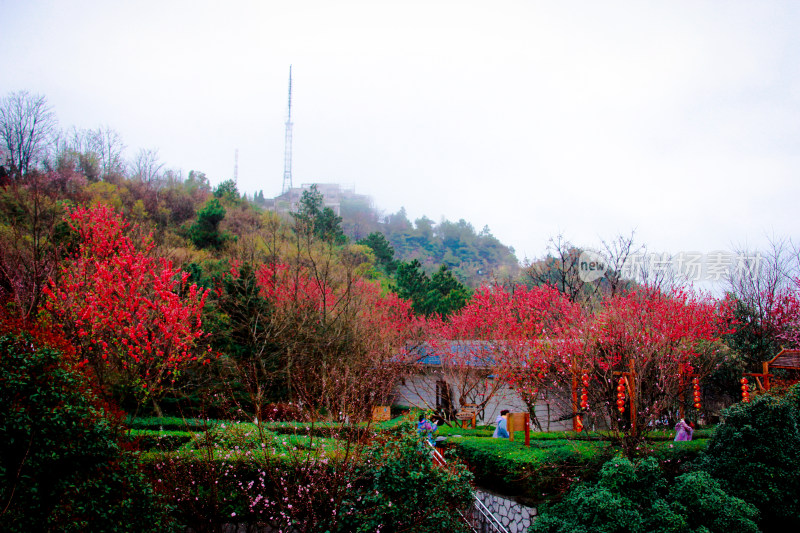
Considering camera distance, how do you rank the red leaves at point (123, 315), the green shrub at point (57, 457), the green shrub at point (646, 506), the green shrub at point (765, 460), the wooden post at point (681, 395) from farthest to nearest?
1. the wooden post at point (681, 395)
2. the red leaves at point (123, 315)
3. the green shrub at point (765, 460)
4. the green shrub at point (646, 506)
5. the green shrub at point (57, 457)

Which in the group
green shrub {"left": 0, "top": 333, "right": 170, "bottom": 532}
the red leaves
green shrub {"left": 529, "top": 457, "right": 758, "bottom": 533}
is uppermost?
the red leaves

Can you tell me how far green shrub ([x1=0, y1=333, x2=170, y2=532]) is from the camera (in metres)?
3.75

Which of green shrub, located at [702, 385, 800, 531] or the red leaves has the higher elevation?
the red leaves

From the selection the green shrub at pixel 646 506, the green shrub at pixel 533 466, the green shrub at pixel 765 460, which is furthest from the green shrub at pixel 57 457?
the green shrub at pixel 765 460

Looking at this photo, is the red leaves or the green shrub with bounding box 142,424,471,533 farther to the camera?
the red leaves

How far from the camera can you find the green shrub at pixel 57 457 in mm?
3746

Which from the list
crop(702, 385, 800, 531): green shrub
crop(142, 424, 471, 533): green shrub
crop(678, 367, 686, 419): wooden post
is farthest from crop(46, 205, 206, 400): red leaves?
crop(678, 367, 686, 419): wooden post

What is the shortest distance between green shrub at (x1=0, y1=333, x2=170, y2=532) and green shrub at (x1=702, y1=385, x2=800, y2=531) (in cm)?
684

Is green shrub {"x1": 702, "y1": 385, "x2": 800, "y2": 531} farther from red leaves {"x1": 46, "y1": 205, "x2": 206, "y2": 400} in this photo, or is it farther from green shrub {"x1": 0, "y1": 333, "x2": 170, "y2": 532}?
red leaves {"x1": 46, "y1": 205, "x2": 206, "y2": 400}

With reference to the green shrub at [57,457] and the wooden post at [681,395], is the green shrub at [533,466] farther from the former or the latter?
the green shrub at [57,457]

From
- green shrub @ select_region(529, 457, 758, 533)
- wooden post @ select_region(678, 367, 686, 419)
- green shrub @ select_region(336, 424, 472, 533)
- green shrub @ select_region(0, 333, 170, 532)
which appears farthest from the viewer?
wooden post @ select_region(678, 367, 686, 419)

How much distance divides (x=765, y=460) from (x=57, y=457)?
26.0 feet

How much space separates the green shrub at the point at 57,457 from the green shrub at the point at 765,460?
684 centimetres

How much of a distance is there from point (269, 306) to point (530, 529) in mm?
10519
